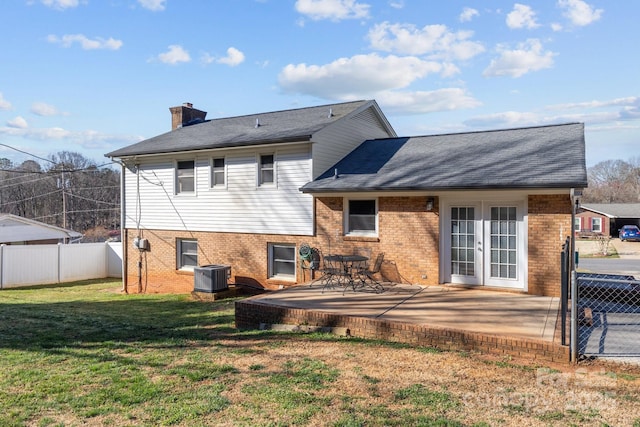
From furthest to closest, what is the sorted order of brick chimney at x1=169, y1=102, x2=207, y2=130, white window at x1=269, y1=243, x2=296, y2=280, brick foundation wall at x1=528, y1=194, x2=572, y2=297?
brick chimney at x1=169, y1=102, x2=207, y2=130 < white window at x1=269, y1=243, x2=296, y2=280 < brick foundation wall at x1=528, y1=194, x2=572, y2=297

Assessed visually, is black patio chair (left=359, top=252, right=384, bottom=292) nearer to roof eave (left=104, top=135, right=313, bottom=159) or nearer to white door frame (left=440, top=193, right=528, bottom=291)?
white door frame (left=440, top=193, right=528, bottom=291)

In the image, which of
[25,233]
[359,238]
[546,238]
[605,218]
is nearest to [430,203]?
[359,238]

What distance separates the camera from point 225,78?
52.2 ft

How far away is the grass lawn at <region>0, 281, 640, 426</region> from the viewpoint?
157 inches

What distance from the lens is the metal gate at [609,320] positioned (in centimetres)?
563

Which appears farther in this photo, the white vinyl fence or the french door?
the white vinyl fence

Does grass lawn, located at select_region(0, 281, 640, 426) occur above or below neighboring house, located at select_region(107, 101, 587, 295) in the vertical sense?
below

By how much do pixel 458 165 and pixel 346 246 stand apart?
3.64 metres

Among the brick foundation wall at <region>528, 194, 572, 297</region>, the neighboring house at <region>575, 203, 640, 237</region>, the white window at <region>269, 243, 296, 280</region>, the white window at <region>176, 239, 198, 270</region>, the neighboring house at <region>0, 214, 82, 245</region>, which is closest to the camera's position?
the brick foundation wall at <region>528, 194, 572, 297</region>

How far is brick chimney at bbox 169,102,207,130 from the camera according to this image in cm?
1822

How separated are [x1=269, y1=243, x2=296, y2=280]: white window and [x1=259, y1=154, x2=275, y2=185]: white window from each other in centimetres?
200

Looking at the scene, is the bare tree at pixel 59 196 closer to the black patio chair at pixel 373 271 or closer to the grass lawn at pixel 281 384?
the black patio chair at pixel 373 271

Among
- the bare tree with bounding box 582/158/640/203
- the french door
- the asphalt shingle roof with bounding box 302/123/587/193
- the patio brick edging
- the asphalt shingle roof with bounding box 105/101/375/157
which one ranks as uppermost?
the bare tree with bounding box 582/158/640/203

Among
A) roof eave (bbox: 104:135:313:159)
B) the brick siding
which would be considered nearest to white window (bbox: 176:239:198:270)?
the brick siding
